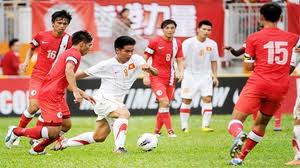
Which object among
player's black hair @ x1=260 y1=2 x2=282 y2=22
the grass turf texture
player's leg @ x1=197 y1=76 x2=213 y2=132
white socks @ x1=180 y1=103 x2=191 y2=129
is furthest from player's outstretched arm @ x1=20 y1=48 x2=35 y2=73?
player's black hair @ x1=260 y1=2 x2=282 y2=22

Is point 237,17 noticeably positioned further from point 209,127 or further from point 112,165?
point 112,165

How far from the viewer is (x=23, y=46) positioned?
29.1 metres

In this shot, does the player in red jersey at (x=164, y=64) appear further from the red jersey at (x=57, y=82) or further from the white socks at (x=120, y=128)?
the red jersey at (x=57, y=82)

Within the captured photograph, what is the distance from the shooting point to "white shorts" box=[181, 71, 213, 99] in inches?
877

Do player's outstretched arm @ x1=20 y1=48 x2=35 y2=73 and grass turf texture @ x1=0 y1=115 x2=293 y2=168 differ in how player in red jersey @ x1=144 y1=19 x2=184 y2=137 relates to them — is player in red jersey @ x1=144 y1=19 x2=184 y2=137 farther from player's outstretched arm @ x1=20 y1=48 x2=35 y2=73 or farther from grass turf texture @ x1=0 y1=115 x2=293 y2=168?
player's outstretched arm @ x1=20 y1=48 x2=35 y2=73

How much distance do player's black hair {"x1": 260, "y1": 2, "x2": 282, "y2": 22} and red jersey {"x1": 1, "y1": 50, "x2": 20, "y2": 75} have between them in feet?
52.5

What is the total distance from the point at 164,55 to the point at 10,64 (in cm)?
944

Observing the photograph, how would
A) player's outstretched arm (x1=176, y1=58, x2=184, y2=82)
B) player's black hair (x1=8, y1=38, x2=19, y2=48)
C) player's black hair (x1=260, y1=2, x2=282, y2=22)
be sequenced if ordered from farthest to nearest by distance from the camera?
player's black hair (x1=8, y1=38, x2=19, y2=48) < player's outstretched arm (x1=176, y1=58, x2=184, y2=82) < player's black hair (x1=260, y1=2, x2=282, y2=22)

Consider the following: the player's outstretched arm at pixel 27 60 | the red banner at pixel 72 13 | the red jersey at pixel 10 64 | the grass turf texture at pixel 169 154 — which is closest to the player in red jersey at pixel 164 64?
the grass turf texture at pixel 169 154

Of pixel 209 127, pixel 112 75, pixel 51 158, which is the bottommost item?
pixel 209 127

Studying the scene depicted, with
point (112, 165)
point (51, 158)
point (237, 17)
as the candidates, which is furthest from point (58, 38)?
point (237, 17)

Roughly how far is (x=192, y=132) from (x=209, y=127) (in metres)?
1.22

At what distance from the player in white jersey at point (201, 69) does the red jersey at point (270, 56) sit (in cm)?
823

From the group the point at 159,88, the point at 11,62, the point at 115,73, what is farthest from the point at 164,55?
the point at 11,62
